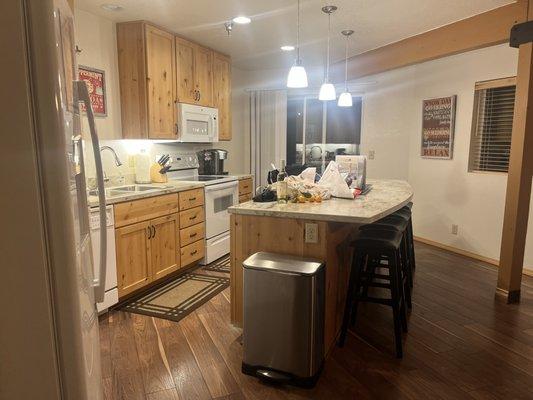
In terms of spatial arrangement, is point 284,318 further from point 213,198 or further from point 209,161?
point 209,161

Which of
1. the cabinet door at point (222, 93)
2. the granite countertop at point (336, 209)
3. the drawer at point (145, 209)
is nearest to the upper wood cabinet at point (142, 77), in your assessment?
the drawer at point (145, 209)

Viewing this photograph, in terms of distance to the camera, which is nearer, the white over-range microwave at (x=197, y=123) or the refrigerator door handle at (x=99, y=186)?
the refrigerator door handle at (x=99, y=186)

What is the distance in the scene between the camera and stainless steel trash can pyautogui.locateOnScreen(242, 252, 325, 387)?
1.99 meters

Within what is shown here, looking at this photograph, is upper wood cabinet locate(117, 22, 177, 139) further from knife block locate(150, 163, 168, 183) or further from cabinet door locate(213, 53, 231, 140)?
cabinet door locate(213, 53, 231, 140)

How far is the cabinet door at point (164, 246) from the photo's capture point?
131 inches

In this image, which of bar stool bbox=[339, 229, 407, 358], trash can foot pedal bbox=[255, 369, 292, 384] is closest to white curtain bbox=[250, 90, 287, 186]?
bar stool bbox=[339, 229, 407, 358]

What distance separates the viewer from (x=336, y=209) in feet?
7.39

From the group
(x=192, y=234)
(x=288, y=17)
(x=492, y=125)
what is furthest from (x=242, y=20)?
(x=492, y=125)

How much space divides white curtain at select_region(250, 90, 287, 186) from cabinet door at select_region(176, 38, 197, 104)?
5.96 ft

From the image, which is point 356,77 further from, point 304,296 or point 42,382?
point 42,382

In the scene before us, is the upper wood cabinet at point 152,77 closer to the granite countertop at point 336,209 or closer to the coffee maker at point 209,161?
the coffee maker at point 209,161

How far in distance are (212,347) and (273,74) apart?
456 centimetres

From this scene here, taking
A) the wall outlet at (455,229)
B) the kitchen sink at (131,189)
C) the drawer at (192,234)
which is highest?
the kitchen sink at (131,189)

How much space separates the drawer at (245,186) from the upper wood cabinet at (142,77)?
132cm
